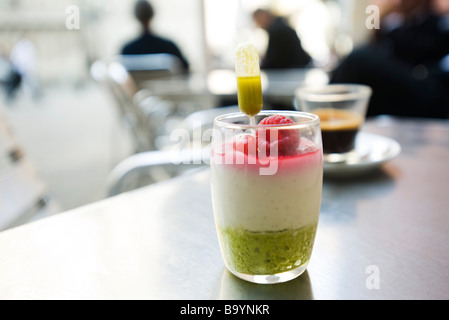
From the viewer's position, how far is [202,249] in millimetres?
540

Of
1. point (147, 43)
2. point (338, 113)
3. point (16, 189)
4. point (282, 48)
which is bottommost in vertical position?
point (16, 189)

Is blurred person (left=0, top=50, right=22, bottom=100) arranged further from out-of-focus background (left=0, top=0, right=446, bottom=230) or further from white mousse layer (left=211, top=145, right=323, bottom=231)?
white mousse layer (left=211, top=145, right=323, bottom=231)

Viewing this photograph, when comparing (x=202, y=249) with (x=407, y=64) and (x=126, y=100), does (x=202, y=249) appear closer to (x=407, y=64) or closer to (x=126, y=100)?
(x=126, y=100)

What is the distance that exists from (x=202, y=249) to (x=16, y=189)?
53cm

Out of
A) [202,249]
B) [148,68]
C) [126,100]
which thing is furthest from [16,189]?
[148,68]

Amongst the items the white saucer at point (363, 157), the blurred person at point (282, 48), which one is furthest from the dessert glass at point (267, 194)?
the blurred person at point (282, 48)

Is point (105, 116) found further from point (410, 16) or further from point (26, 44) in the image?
point (410, 16)

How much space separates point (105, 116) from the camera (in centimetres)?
633

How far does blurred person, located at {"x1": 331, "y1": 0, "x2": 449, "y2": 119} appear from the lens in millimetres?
1866

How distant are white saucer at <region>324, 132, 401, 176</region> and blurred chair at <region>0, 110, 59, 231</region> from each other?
62 cm

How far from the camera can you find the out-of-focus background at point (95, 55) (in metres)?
3.08

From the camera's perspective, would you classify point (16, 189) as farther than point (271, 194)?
Yes

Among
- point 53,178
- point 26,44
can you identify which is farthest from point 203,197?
point 26,44

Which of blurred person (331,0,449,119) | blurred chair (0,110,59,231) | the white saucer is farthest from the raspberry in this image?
blurred person (331,0,449,119)
